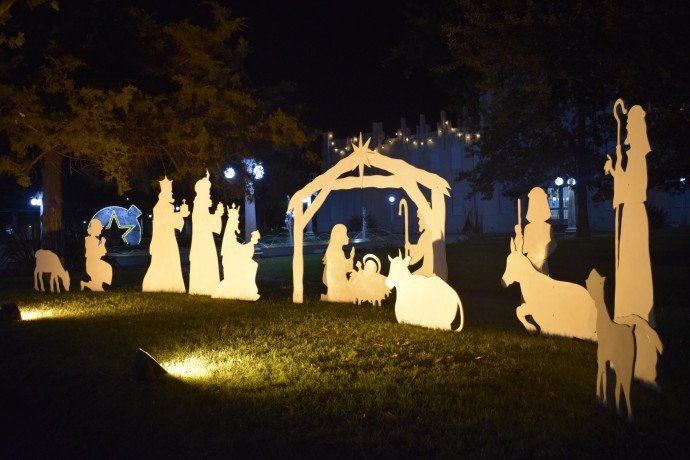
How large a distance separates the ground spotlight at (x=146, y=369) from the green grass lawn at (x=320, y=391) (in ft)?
0.32

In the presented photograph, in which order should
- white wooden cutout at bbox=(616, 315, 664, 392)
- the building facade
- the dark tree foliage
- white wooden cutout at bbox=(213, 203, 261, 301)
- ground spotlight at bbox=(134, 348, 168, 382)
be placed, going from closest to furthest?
white wooden cutout at bbox=(616, 315, 664, 392) < ground spotlight at bbox=(134, 348, 168, 382) < white wooden cutout at bbox=(213, 203, 261, 301) < the dark tree foliage < the building facade

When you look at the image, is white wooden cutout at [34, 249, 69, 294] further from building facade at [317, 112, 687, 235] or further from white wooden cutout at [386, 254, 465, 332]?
building facade at [317, 112, 687, 235]

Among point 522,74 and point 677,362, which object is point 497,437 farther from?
point 522,74

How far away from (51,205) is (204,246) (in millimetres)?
8331

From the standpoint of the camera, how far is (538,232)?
1154 centimetres

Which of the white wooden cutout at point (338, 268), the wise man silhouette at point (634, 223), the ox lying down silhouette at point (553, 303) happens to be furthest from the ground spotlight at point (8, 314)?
the wise man silhouette at point (634, 223)

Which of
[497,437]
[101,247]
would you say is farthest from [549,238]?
[101,247]

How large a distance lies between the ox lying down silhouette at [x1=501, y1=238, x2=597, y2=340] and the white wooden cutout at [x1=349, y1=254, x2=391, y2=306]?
4151mm

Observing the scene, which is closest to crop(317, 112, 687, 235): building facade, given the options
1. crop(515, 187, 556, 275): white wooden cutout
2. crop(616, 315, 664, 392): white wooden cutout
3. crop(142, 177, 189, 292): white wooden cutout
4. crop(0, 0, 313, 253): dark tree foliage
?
crop(0, 0, 313, 253): dark tree foliage

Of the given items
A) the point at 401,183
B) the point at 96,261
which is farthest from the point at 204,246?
the point at 401,183

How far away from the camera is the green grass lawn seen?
5.80 meters

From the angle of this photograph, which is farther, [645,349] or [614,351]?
[645,349]

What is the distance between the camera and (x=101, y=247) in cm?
1786

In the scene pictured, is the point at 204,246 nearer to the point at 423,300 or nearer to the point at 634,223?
the point at 423,300
